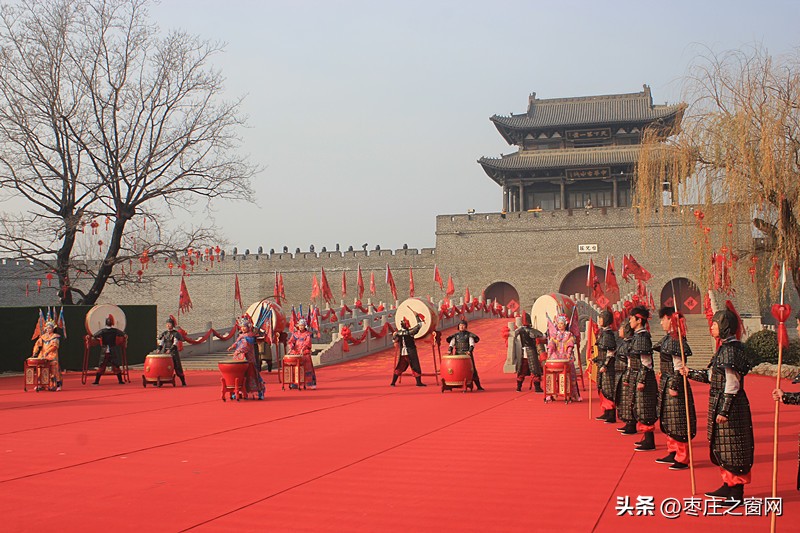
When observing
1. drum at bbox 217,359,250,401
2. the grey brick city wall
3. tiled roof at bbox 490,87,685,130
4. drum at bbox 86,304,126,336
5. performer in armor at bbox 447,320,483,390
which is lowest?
drum at bbox 217,359,250,401

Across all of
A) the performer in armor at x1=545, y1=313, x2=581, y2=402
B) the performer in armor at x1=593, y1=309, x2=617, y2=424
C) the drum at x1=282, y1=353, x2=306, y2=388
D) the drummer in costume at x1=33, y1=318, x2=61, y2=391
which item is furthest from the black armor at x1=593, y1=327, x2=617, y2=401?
the drummer in costume at x1=33, y1=318, x2=61, y2=391

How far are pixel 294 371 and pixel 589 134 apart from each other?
31.7 meters

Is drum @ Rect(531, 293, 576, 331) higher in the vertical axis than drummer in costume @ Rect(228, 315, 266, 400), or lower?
higher

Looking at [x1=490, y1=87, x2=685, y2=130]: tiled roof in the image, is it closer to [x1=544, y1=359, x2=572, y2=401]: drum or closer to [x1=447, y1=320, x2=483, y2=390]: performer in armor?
[x1=447, y1=320, x2=483, y2=390]: performer in armor

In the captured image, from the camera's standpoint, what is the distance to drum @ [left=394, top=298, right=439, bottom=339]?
15.1m

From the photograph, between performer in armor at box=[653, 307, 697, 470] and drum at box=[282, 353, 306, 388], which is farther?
drum at box=[282, 353, 306, 388]

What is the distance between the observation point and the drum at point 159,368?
14727 millimetres

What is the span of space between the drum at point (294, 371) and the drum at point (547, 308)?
4.11 m

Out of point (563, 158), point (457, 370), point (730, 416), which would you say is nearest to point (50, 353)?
point (457, 370)

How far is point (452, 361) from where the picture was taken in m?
13.1

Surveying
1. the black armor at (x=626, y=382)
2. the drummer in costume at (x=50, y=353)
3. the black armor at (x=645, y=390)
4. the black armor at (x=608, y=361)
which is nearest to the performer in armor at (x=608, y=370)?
the black armor at (x=608, y=361)

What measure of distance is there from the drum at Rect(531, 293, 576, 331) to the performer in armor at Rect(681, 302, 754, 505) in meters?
7.65

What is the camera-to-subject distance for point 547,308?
1390 centimetres

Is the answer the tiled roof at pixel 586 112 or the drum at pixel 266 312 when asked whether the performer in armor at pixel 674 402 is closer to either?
the drum at pixel 266 312
